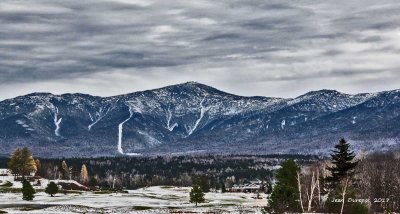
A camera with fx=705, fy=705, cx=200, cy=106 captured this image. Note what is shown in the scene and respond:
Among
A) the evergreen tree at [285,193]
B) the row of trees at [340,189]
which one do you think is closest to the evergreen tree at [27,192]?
the row of trees at [340,189]

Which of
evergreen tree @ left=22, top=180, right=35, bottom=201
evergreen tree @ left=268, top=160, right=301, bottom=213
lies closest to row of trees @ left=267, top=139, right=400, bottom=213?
evergreen tree @ left=268, top=160, right=301, bottom=213

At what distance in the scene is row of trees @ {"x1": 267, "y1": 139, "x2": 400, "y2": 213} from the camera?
3824 inches

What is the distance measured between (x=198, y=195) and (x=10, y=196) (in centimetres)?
4620

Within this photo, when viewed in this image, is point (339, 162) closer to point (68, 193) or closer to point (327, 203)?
point (327, 203)

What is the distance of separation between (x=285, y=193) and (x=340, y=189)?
24700 millimetres

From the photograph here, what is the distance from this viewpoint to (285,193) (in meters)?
105

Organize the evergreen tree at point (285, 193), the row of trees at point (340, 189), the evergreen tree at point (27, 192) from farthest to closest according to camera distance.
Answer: the evergreen tree at point (27, 192), the evergreen tree at point (285, 193), the row of trees at point (340, 189)

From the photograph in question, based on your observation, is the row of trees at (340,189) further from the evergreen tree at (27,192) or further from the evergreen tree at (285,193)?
the evergreen tree at (27,192)

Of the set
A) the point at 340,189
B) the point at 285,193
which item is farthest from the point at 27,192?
the point at 285,193

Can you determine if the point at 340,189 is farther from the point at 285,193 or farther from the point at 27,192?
the point at 27,192

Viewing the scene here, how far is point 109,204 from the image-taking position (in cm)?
14912

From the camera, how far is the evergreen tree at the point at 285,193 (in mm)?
103938

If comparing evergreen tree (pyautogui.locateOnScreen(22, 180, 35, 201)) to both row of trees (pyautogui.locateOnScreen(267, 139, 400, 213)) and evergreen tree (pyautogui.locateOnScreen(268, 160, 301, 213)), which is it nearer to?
row of trees (pyautogui.locateOnScreen(267, 139, 400, 213))

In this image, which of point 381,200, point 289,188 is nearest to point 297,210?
point 289,188
